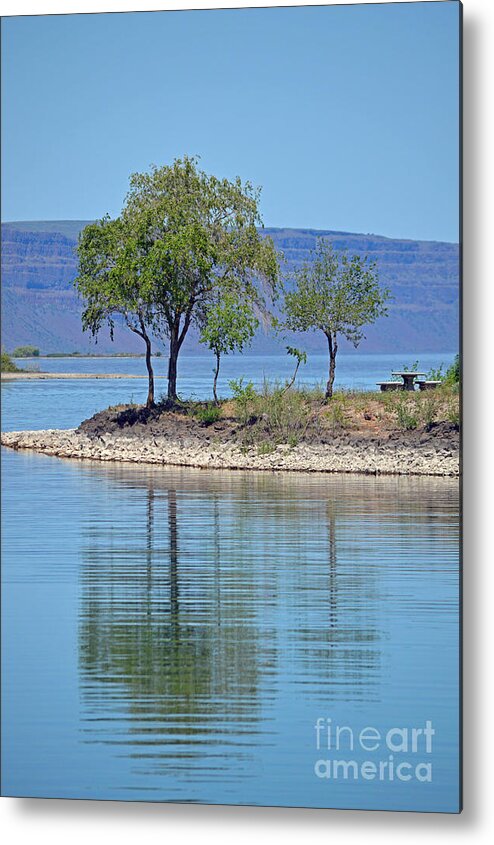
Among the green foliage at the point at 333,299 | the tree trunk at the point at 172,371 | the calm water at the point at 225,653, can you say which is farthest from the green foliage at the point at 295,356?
the calm water at the point at 225,653

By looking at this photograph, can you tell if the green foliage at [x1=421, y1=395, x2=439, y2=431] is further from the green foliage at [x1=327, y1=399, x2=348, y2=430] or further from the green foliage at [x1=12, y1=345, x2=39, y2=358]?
the green foliage at [x1=12, y1=345, x2=39, y2=358]

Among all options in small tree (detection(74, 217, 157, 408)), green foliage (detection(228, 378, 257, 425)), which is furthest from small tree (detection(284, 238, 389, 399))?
small tree (detection(74, 217, 157, 408))

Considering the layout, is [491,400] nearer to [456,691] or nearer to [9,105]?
[456,691]

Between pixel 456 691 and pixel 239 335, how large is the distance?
8621mm

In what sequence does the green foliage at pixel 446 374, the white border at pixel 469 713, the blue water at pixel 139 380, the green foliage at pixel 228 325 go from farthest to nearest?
the green foliage at pixel 228 325 → the blue water at pixel 139 380 → the green foliage at pixel 446 374 → the white border at pixel 469 713

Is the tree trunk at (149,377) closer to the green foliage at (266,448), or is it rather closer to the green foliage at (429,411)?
the green foliage at (266,448)

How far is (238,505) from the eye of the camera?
36.2 ft

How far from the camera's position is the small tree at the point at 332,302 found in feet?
47.2

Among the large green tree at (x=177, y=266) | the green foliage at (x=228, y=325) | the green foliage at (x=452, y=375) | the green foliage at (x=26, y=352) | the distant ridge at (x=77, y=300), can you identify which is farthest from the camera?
the large green tree at (x=177, y=266)

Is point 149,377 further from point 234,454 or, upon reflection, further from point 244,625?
point 244,625

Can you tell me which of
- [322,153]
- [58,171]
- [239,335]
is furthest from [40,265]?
[239,335]

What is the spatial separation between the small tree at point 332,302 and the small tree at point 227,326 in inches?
15.8

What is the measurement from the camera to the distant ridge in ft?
25.1

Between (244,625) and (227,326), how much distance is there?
7734 mm
